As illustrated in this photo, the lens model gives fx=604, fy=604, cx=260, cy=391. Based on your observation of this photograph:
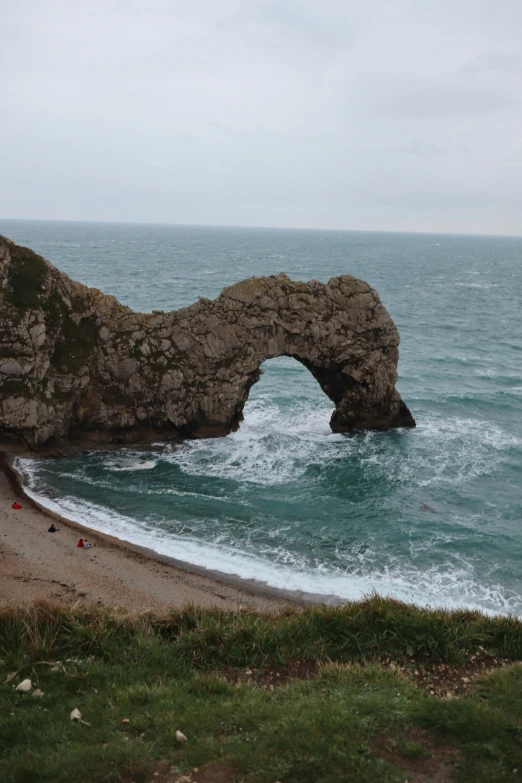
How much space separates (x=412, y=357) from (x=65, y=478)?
41.9 meters

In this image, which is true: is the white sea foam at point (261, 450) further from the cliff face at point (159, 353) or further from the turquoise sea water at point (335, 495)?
the cliff face at point (159, 353)

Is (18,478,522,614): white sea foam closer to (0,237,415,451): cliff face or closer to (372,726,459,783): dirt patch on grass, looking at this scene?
(0,237,415,451): cliff face

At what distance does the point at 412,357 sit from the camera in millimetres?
63688

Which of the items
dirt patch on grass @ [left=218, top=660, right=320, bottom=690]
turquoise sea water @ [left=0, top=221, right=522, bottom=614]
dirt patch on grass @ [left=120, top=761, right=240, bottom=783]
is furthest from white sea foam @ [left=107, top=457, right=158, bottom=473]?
dirt patch on grass @ [left=120, top=761, right=240, bottom=783]

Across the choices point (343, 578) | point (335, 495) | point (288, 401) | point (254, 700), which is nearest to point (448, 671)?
point (254, 700)

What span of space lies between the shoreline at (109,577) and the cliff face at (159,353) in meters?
9.10

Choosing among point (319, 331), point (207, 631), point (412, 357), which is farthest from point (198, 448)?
point (412, 357)

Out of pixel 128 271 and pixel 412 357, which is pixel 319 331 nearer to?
pixel 412 357

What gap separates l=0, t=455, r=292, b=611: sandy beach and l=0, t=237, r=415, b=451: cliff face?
29.6 feet

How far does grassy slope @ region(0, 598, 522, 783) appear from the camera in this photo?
9.95 metres

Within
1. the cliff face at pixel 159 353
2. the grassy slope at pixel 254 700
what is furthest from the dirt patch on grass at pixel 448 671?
the cliff face at pixel 159 353

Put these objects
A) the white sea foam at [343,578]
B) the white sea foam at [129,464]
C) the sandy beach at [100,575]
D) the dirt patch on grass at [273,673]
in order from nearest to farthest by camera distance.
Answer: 1. the dirt patch on grass at [273,673]
2. the sandy beach at [100,575]
3. the white sea foam at [343,578]
4. the white sea foam at [129,464]

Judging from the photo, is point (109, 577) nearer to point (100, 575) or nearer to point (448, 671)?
point (100, 575)

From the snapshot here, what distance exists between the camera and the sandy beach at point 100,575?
2259cm
